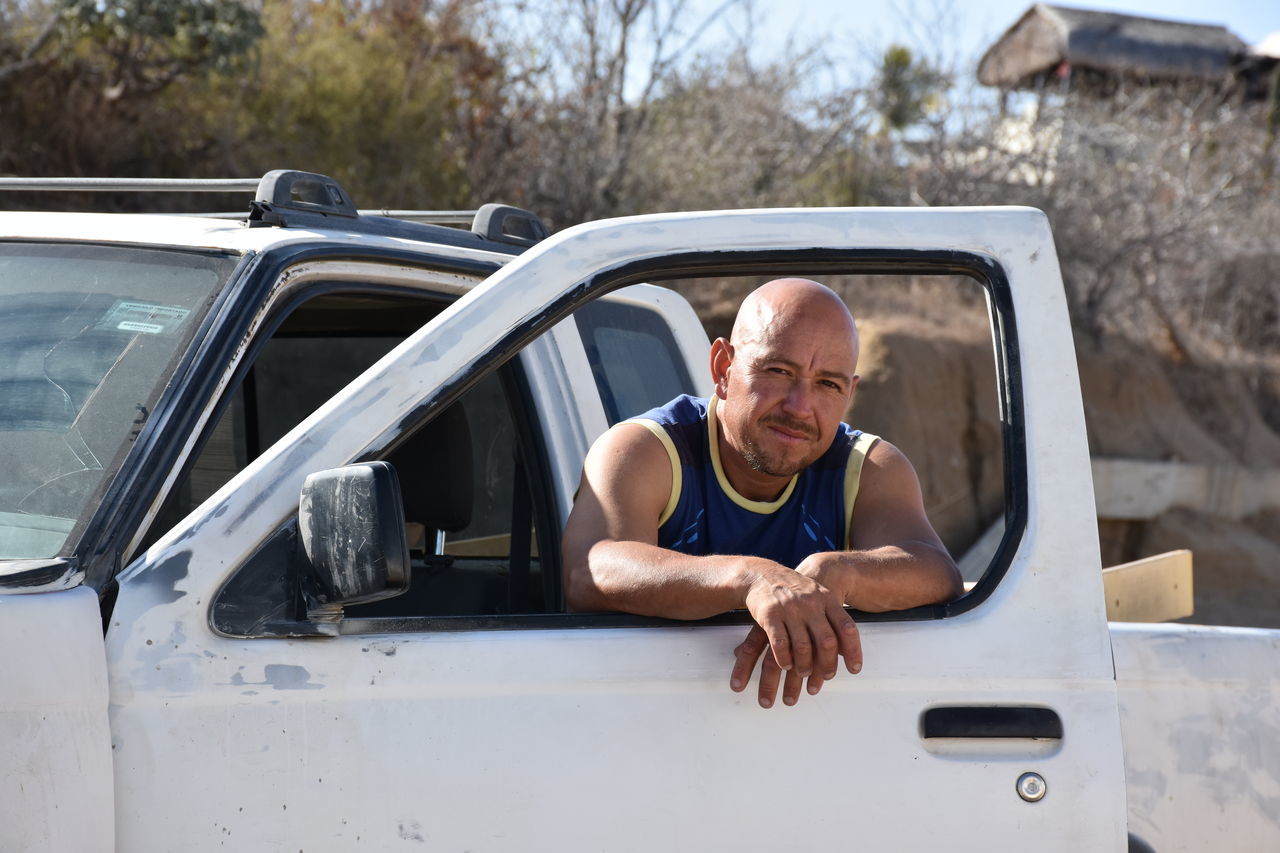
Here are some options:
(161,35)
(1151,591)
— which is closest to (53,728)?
(1151,591)

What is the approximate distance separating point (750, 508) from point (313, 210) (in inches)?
42.9

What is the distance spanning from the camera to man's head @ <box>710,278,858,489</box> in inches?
85.7

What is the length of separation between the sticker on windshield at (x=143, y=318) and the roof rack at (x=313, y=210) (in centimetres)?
34

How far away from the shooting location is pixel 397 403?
1.91 m

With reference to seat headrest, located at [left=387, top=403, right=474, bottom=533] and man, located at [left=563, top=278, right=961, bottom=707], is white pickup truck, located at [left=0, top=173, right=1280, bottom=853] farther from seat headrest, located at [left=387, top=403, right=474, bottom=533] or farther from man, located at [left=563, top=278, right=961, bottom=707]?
seat headrest, located at [left=387, top=403, right=474, bottom=533]

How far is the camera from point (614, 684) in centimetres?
188

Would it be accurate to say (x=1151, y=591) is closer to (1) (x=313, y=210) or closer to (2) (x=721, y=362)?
(2) (x=721, y=362)

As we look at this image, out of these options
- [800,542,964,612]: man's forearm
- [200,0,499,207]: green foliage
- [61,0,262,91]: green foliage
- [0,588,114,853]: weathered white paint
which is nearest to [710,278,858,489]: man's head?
[800,542,964,612]: man's forearm

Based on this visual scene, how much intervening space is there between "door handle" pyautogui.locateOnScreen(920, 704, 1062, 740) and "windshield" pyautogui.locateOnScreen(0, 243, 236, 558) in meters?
1.24

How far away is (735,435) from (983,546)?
31.8 feet

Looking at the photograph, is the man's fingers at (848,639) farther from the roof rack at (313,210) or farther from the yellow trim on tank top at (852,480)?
the roof rack at (313,210)

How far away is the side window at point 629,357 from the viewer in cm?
330

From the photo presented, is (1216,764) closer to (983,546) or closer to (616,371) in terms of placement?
(616,371)

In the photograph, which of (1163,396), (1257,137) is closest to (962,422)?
(1163,396)
